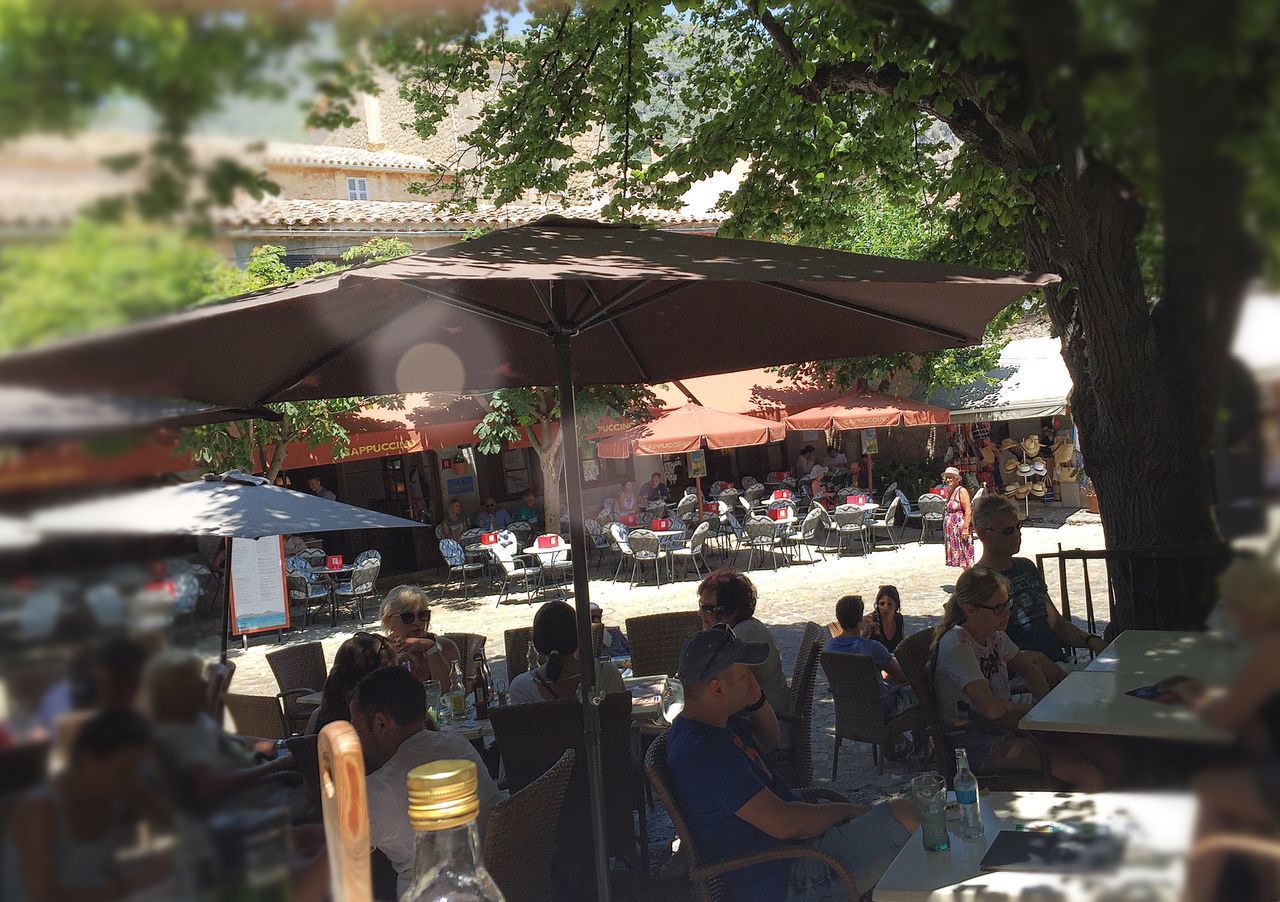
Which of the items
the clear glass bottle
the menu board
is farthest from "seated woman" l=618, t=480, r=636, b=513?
the clear glass bottle

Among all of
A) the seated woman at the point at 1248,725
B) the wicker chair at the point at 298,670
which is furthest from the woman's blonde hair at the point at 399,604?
the seated woman at the point at 1248,725

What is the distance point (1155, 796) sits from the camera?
1.64 feet

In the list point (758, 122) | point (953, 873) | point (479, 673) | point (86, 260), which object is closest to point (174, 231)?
point (86, 260)

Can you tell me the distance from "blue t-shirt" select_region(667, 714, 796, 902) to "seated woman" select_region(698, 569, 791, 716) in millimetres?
1891

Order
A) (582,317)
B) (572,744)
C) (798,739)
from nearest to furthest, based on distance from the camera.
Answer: (582,317)
(572,744)
(798,739)

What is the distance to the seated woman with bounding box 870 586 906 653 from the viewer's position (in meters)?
6.85

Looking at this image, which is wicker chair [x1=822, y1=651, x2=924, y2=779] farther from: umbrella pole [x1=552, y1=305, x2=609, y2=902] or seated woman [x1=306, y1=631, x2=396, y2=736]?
seated woman [x1=306, y1=631, x2=396, y2=736]

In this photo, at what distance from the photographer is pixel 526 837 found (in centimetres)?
360

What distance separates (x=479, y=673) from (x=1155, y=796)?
19.7 ft

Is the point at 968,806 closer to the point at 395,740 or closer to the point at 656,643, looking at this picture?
the point at 395,740

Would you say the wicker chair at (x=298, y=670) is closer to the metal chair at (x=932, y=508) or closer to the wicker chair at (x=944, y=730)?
the wicker chair at (x=944, y=730)

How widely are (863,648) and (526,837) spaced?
3110mm

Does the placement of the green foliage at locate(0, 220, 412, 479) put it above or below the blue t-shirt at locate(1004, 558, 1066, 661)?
above

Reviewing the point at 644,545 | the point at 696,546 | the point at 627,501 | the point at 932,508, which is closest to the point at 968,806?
the point at 644,545
